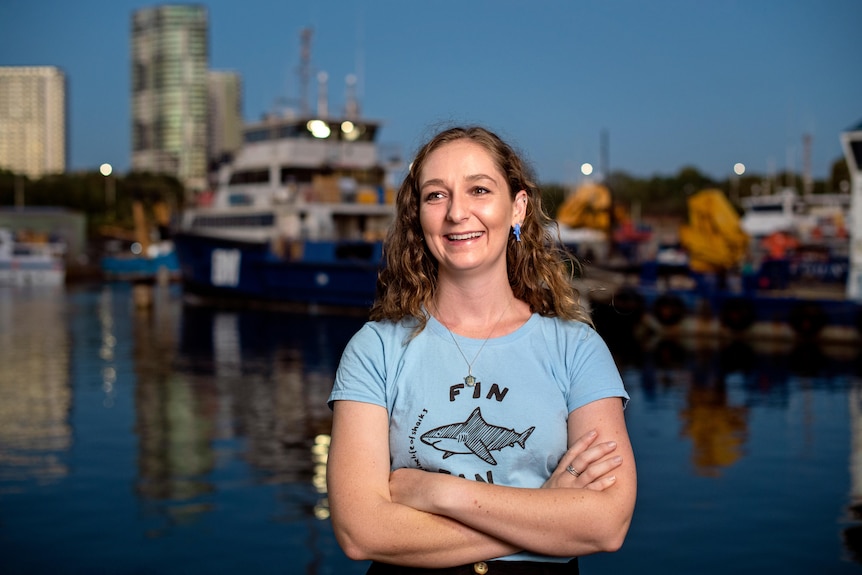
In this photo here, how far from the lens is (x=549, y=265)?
2.49m

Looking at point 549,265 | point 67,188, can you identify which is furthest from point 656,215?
point 549,265

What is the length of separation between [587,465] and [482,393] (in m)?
0.27

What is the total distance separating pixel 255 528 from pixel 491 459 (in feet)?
16.1

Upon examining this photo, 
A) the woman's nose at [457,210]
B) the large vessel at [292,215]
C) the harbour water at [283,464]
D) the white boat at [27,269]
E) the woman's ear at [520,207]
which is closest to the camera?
the woman's nose at [457,210]

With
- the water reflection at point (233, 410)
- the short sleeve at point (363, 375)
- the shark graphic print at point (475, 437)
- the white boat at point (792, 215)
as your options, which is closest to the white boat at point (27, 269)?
the water reflection at point (233, 410)

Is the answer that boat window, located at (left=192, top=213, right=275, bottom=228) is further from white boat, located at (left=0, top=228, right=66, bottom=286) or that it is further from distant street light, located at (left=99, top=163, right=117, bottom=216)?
distant street light, located at (left=99, top=163, right=117, bottom=216)

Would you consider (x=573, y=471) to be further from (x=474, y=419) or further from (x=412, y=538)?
(x=412, y=538)

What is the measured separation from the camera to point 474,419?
2.24 metres

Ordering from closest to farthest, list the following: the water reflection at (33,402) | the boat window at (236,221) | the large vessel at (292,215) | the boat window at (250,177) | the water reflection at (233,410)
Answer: the water reflection at (233,410), the water reflection at (33,402), the large vessel at (292,215), the boat window at (236,221), the boat window at (250,177)

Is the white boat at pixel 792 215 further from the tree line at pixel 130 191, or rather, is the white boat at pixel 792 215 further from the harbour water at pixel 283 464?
the tree line at pixel 130 191

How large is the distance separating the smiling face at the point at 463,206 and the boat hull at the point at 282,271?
82.3ft

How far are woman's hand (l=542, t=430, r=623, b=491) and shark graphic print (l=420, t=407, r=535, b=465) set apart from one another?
10 centimetres

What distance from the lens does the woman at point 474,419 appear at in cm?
223

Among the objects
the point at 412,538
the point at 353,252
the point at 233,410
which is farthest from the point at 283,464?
the point at 353,252
